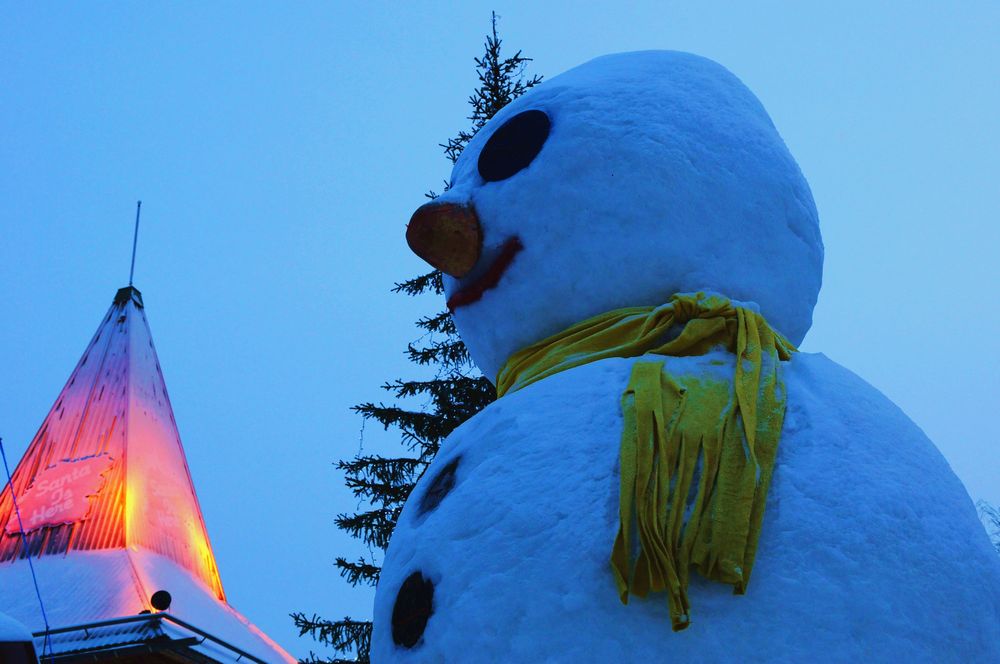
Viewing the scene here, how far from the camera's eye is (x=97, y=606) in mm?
7891

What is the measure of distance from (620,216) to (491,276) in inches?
18.1

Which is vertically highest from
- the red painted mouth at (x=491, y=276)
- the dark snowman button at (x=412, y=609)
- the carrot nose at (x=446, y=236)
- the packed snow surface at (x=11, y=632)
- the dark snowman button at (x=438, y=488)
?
the carrot nose at (x=446, y=236)

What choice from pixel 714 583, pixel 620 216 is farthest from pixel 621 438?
pixel 620 216

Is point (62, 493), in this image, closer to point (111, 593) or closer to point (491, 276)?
point (111, 593)

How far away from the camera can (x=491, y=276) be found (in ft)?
10.8

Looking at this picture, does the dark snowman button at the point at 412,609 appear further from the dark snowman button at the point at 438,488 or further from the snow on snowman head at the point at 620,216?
the snow on snowman head at the point at 620,216

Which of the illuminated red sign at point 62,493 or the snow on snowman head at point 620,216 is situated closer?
the snow on snowman head at point 620,216

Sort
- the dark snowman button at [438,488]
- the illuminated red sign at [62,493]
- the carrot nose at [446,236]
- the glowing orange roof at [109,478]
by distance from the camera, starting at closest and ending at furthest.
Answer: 1. the dark snowman button at [438,488]
2. the carrot nose at [446,236]
3. the glowing orange roof at [109,478]
4. the illuminated red sign at [62,493]

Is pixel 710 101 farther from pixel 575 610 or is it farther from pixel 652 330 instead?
pixel 575 610

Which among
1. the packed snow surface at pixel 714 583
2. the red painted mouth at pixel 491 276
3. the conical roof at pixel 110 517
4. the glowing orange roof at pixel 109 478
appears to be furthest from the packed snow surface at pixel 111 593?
the packed snow surface at pixel 714 583

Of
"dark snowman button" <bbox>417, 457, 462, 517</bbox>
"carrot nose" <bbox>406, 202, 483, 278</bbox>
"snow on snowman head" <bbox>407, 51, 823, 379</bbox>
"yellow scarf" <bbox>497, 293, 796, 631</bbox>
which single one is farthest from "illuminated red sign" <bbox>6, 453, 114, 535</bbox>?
"yellow scarf" <bbox>497, 293, 796, 631</bbox>

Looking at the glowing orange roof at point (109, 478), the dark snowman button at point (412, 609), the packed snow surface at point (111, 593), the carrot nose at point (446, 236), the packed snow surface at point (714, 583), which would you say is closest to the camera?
the packed snow surface at point (714, 583)

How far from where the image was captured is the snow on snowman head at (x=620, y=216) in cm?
309

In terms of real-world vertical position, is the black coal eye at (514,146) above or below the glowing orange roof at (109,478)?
above
